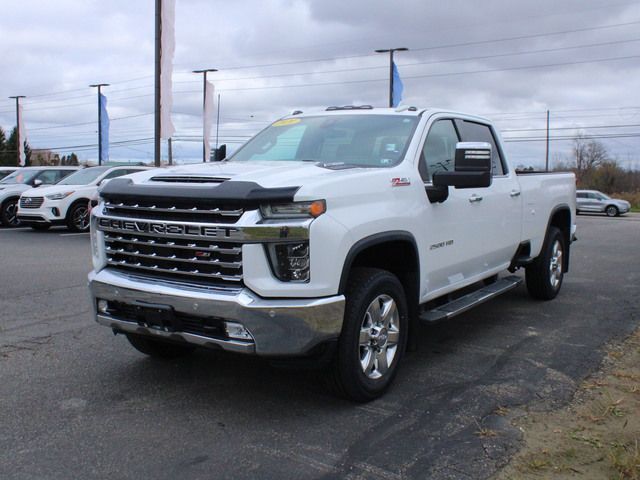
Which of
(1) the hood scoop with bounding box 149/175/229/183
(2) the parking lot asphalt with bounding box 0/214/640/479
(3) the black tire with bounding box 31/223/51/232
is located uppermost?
(1) the hood scoop with bounding box 149/175/229/183

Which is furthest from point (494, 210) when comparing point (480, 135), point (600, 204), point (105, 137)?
point (600, 204)

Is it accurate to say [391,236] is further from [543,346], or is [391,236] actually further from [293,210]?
[543,346]

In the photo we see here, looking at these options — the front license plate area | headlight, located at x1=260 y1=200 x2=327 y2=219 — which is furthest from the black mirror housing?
the front license plate area

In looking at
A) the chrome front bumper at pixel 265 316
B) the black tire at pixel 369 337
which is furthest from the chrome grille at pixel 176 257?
the black tire at pixel 369 337

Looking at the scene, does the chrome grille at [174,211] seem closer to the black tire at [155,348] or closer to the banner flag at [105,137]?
the black tire at [155,348]

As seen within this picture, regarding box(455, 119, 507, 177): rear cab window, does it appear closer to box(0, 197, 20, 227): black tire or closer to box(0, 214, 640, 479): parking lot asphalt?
box(0, 214, 640, 479): parking lot asphalt

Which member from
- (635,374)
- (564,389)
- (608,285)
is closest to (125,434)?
(564,389)

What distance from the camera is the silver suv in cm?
3750

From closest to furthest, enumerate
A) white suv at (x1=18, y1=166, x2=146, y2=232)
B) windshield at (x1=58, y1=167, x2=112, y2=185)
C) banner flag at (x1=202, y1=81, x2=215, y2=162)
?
1. white suv at (x1=18, y1=166, x2=146, y2=232)
2. windshield at (x1=58, y1=167, x2=112, y2=185)
3. banner flag at (x1=202, y1=81, x2=215, y2=162)

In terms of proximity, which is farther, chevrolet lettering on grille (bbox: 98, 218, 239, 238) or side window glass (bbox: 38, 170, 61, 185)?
side window glass (bbox: 38, 170, 61, 185)

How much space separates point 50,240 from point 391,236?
38.4ft

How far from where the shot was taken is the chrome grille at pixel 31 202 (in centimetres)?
1580

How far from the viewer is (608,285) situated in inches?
356

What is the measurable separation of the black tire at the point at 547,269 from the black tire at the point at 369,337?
3484mm
